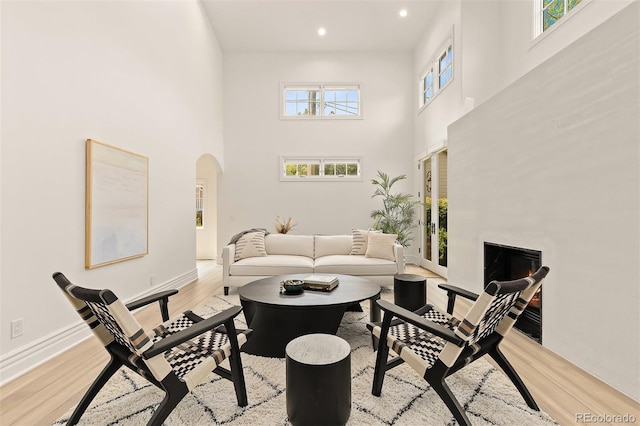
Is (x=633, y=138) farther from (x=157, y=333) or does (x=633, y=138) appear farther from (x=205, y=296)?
(x=205, y=296)

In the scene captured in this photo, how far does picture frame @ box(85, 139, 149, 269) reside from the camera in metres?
2.75

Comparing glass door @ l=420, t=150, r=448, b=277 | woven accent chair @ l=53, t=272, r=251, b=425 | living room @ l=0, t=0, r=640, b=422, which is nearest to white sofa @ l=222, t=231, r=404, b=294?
living room @ l=0, t=0, r=640, b=422

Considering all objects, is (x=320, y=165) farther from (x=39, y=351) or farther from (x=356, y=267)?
(x=39, y=351)

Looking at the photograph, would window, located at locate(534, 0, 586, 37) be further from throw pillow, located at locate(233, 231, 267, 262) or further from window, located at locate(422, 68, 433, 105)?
throw pillow, located at locate(233, 231, 267, 262)

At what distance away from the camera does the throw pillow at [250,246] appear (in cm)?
439

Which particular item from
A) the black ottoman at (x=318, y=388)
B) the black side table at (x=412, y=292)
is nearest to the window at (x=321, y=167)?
the black side table at (x=412, y=292)

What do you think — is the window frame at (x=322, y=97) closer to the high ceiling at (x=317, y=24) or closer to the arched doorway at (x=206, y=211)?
the high ceiling at (x=317, y=24)

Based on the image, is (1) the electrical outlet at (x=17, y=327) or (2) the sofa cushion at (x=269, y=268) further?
(2) the sofa cushion at (x=269, y=268)

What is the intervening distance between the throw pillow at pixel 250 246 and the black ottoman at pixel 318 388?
2982mm

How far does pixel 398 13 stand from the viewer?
568 cm

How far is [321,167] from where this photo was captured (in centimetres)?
693

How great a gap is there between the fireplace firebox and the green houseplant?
2.89 meters

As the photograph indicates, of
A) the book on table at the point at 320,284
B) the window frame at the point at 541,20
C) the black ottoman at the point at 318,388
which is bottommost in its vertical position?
the black ottoman at the point at 318,388

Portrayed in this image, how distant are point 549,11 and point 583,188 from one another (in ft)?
9.58
